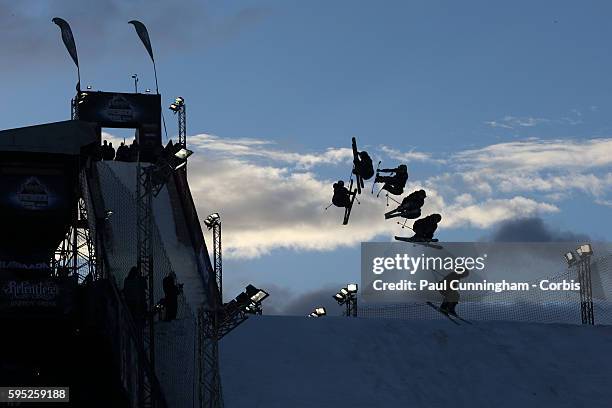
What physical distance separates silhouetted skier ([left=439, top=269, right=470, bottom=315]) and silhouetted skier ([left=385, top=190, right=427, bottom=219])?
14.3ft

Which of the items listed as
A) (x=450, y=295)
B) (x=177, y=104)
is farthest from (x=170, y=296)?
(x=177, y=104)

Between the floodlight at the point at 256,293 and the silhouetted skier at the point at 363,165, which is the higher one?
the silhouetted skier at the point at 363,165

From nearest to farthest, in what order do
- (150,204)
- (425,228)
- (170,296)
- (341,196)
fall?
(150,204) < (170,296) < (341,196) < (425,228)

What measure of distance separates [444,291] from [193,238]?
961 centimetres

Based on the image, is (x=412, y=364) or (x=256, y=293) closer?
(x=256, y=293)

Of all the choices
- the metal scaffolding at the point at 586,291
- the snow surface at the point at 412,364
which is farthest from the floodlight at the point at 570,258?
the snow surface at the point at 412,364

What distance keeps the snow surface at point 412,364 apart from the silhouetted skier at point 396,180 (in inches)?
185

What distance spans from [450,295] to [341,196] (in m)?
7.32

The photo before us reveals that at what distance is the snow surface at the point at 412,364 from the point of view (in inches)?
1524

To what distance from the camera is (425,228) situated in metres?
42.7

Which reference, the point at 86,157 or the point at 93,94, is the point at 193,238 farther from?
the point at 93,94

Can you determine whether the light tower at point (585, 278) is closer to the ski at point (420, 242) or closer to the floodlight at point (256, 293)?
→ the ski at point (420, 242)

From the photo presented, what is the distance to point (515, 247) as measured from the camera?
47531mm

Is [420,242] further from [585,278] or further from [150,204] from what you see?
[150,204]
